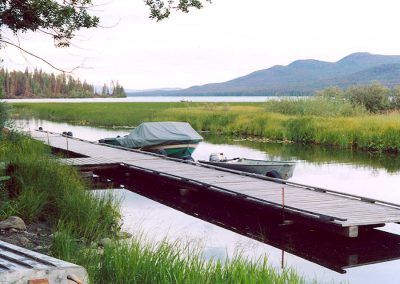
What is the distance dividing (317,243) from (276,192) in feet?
9.04

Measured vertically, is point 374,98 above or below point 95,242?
above

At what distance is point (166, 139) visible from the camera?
25.0 meters

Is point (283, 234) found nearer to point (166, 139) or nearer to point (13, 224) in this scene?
point (13, 224)

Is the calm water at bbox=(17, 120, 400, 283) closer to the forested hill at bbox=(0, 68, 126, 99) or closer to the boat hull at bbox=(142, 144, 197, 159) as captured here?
the boat hull at bbox=(142, 144, 197, 159)

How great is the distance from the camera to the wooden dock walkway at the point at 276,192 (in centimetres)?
1121

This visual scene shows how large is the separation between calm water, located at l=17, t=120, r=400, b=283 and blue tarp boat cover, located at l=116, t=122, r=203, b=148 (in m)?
3.09

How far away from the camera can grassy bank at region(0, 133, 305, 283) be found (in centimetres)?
668

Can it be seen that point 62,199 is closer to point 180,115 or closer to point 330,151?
point 330,151

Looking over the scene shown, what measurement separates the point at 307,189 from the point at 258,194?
1.59 m

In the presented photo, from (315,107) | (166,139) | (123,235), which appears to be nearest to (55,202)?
(123,235)

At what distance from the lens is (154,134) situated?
83.6 feet

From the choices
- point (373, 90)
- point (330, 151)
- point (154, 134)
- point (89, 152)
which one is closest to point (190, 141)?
point (154, 134)

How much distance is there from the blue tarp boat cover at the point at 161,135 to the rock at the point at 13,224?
48.6ft

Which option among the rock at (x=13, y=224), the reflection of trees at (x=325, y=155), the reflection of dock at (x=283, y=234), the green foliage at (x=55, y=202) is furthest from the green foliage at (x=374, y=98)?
the rock at (x=13, y=224)
